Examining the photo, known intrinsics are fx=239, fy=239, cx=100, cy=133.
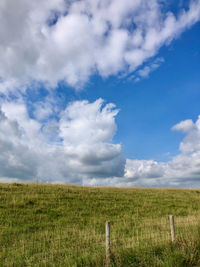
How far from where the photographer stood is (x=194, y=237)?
385 inches

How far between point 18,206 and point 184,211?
16.8 metres

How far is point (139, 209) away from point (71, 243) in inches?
527

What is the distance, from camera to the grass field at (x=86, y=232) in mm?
8523

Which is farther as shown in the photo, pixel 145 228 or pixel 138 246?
pixel 145 228

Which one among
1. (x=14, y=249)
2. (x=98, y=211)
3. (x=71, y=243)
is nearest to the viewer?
(x=14, y=249)

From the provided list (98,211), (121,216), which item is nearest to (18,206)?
(98,211)

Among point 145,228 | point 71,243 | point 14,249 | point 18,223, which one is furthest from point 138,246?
point 18,223

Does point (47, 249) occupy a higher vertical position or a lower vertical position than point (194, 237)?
lower

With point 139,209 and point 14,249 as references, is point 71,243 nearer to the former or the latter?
point 14,249

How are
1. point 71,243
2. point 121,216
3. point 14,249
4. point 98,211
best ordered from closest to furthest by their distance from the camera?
point 14,249
point 71,243
point 121,216
point 98,211

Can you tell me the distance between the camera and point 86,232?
1447 cm

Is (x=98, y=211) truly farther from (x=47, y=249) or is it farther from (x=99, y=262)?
(x=99, y=262)

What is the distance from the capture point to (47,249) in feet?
37.3

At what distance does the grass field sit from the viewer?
336 inches
